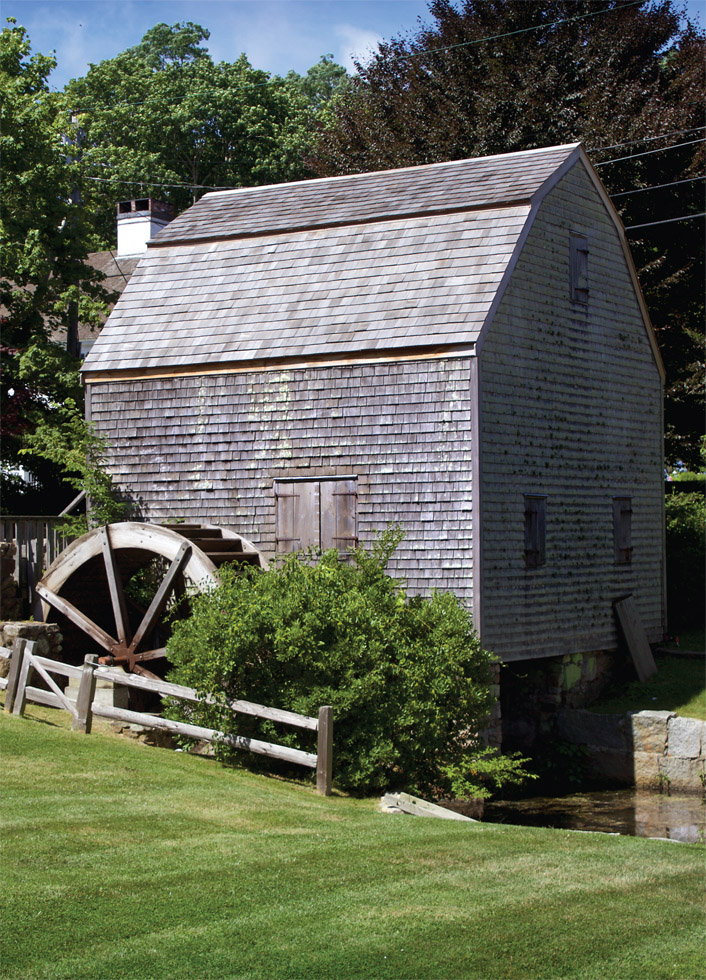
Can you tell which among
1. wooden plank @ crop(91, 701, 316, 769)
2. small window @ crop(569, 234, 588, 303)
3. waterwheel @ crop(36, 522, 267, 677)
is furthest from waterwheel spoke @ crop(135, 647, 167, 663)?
small window @ crop(569, 234, 588, 303)

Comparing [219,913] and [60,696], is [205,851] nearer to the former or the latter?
[219,913]

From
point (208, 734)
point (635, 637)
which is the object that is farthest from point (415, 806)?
point (635, 637)

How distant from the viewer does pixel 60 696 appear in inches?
543

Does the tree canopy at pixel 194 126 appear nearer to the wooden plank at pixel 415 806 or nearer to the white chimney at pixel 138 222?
the white chimney at pixel 138 222

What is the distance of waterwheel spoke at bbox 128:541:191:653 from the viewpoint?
17.0 meters

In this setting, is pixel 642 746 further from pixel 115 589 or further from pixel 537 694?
pixel 115 589

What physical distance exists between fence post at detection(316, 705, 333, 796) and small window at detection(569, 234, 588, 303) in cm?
939

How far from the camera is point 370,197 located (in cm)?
2030

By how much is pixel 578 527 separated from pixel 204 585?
6.26 meters

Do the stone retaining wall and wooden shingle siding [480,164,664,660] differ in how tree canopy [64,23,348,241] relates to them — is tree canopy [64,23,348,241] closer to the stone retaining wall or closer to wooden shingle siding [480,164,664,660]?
wooden shingle siding [480,164,664,660]

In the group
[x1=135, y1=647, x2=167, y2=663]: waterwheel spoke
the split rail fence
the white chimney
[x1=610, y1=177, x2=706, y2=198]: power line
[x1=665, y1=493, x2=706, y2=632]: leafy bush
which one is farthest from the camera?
the white chimney

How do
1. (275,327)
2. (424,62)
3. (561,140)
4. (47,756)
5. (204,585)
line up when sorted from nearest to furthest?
(47,756) → (204,585) → (275,327) → (561,140) → (424,62)

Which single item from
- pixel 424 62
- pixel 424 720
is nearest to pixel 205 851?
pixel 424 720

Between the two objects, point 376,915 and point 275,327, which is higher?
point 275,327
